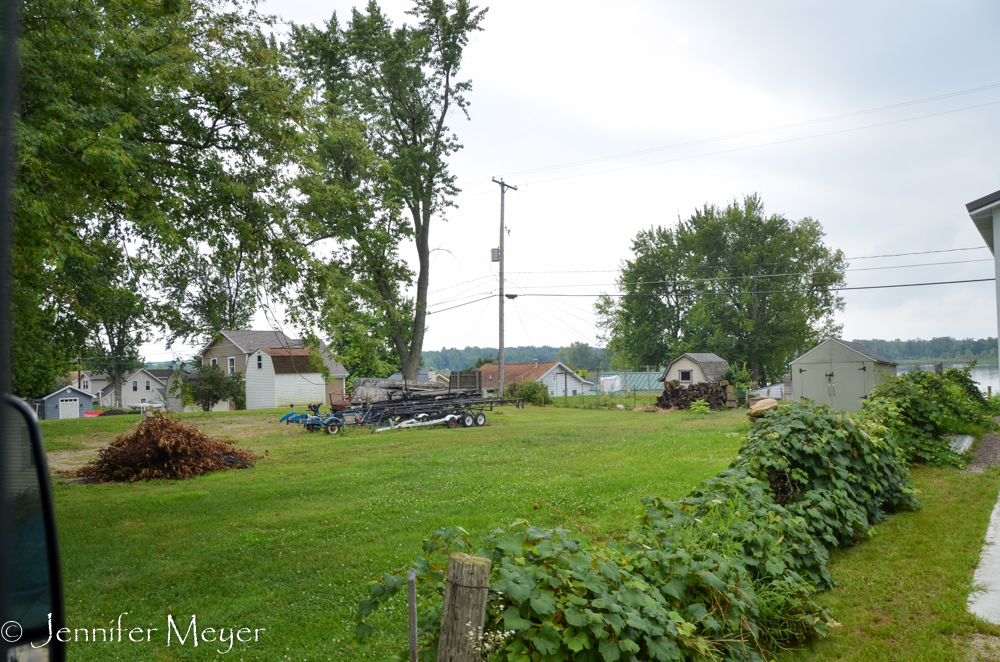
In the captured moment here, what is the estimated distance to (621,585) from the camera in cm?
339

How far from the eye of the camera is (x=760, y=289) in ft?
154

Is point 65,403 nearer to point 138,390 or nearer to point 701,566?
point 138,390

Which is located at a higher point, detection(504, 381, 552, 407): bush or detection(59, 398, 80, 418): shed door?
detection(504, 381, 552, 407): bush

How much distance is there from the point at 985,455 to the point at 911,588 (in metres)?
6.42

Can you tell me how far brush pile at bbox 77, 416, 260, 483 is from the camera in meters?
11.8

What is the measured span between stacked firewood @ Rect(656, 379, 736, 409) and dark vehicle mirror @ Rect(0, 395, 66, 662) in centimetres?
3150

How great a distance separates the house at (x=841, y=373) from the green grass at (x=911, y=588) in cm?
1154

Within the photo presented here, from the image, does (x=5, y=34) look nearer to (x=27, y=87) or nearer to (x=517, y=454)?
(x=27, y=87)

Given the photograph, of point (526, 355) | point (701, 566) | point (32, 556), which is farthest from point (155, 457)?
point (526, 355)

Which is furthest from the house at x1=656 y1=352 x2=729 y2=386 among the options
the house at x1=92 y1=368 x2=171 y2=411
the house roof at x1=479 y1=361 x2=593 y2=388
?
the house at x1=92 y1=368 x2=171 y2=411

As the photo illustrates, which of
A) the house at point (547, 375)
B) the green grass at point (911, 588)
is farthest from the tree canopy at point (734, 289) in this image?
the green grass at point (911, 588)

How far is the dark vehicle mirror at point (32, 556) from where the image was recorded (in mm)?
1068

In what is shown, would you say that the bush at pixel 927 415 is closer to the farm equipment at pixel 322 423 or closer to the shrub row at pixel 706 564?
the shrub row at pixel 706 564

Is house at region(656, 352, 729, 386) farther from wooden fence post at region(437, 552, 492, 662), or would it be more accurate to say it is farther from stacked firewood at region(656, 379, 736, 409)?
wooden fence post at region(437, 552, 492, 662)
